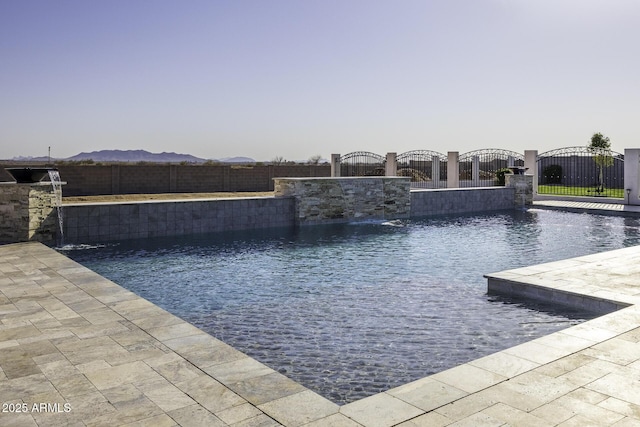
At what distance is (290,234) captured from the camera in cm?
1361

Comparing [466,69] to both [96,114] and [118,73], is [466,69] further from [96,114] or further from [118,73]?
[96,114]

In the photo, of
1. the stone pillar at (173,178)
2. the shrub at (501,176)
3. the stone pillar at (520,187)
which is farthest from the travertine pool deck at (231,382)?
the stone pillar at (173,178)

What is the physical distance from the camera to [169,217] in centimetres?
Result: 1299

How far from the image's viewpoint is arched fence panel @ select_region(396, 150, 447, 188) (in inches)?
1047

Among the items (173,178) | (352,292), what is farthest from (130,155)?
(352,292)

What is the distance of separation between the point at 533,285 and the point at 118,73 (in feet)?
69.3

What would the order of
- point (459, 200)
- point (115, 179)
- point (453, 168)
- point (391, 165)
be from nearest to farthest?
point (459, 200) < point (453, 168) < point (391, 165) < point (115, 179)

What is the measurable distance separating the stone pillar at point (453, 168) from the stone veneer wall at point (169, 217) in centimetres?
1252

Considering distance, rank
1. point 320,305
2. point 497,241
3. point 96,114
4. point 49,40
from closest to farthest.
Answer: point 320,305 < point 497,241 < point 49,40 < point 96,114

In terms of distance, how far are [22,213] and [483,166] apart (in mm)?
23480

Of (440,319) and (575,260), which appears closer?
(440,319)

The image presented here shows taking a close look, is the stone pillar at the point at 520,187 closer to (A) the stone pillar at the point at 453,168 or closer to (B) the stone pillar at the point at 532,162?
(B) the stone pillar at the point at 532,162

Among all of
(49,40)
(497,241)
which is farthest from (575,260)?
(49,40)

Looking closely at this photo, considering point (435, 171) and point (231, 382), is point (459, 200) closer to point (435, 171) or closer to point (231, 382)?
point (435, 171)
